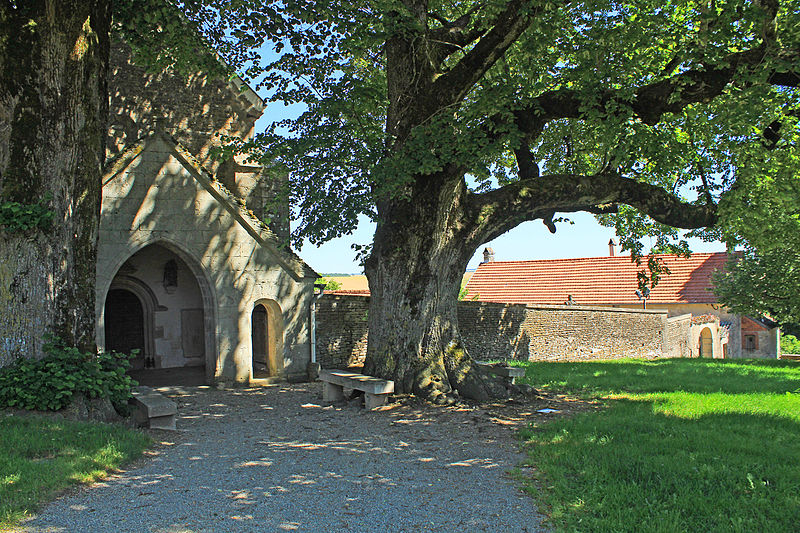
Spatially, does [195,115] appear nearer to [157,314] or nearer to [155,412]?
[157,314]

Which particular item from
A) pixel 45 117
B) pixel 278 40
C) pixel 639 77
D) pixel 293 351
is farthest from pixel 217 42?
pixel 639 77

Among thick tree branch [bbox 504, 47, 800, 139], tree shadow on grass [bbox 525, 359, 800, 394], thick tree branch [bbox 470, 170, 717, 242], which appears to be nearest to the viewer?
thick tree branch [bbox 504, 47, 800, 139]

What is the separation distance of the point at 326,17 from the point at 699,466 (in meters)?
7.96

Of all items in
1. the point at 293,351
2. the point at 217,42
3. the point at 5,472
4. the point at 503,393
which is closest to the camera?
the point at 5,472

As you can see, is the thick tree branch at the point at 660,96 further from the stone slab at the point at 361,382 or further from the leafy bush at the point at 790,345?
the leafy bush at the point at 790,345

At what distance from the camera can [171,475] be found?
20.1ft

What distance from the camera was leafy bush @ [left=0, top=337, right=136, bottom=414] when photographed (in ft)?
24.5

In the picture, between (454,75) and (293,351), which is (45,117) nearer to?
(454,75)

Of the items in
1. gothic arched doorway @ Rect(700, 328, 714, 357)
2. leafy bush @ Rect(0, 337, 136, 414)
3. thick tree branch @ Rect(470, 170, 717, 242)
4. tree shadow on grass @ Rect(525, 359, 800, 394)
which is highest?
thick tree branch @ Rect(470, 170, 717, 242)

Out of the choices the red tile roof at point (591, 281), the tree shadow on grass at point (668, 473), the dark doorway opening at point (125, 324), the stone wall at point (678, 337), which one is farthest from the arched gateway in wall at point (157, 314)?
the red tile roof at point (591, 281)

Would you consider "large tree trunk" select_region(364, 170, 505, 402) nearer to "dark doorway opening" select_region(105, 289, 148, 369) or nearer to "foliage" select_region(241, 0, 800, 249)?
"foliage" select_region(241, 0, 800, 249)

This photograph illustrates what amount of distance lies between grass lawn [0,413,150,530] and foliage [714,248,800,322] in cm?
2445

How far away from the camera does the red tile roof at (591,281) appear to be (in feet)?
113

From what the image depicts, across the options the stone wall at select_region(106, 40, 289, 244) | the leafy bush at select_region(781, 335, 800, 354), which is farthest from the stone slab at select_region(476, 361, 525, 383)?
the leafy bush at select_region(781, 335, 800, 354)
